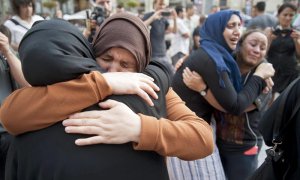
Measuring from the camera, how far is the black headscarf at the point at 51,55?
0.99 meters

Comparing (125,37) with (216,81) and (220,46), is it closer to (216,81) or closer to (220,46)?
(216,81)

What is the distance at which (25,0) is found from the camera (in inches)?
149

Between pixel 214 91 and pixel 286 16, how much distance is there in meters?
3.87

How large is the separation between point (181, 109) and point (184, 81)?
36.8 inches

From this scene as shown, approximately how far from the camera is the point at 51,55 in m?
0.99

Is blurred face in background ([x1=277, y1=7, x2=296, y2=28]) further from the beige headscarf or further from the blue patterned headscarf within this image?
the beige headscarf

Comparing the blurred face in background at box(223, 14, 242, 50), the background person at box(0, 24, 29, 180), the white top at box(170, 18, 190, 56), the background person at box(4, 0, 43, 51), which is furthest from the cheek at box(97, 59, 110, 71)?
the white top at box(170, 18, 190, 56)

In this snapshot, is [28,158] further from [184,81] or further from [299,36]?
[299,36]

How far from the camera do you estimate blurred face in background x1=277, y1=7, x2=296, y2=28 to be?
530 centimetres

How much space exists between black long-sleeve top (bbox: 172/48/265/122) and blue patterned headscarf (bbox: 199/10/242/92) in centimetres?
4

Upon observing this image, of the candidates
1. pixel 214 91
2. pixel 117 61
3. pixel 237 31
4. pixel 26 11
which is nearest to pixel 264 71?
pixel 237 31

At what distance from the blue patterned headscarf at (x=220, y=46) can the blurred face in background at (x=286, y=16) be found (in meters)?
3.40

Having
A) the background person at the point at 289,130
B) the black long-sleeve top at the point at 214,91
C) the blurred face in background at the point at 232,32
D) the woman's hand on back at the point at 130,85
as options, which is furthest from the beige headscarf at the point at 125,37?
the blurred face in background at the point at 232,32

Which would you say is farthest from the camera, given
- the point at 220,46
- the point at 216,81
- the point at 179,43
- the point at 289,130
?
the point at 179,43
